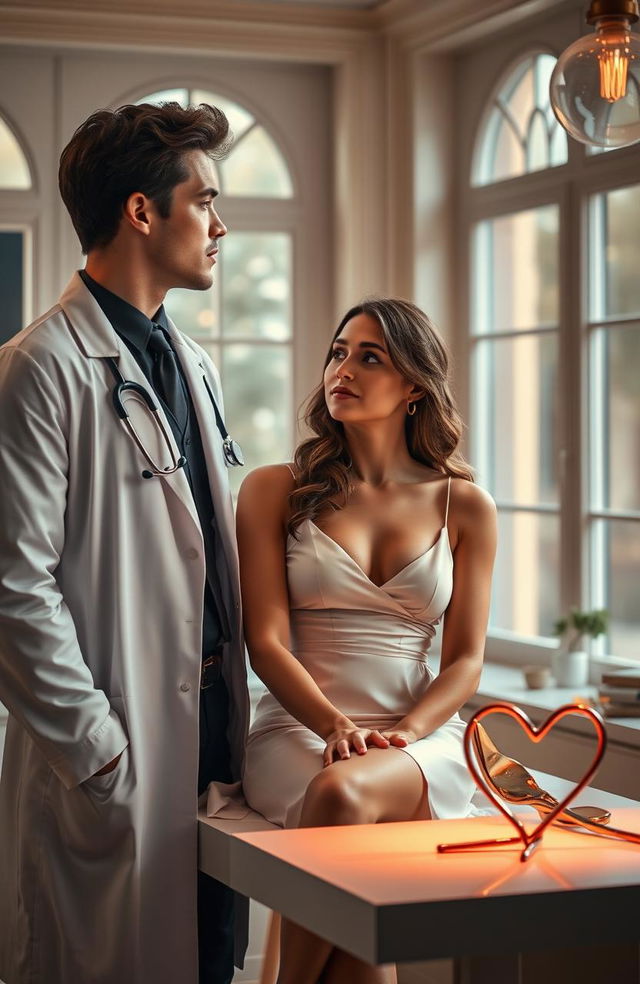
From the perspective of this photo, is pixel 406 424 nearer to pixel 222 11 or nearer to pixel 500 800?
pixel 500 800

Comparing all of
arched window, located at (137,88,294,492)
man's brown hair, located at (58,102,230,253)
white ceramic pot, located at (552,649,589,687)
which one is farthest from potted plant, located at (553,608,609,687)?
man's brown hair, located at (58,102,230,253)

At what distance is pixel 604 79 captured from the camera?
6.17 feet

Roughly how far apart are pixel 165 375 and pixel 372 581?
584 millimetres

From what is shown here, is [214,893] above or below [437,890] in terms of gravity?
below

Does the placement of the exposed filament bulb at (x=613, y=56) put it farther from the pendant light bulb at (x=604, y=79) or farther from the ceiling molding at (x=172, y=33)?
the ceiling molding at (x=172, y=33)

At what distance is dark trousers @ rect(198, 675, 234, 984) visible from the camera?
2473 mm

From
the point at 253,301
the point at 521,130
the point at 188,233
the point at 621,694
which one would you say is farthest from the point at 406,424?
the point at 253,301

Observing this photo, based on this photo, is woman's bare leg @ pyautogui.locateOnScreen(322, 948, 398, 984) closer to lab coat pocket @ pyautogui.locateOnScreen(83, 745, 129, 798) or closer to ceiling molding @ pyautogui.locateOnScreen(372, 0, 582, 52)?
lab coat pocket @ pyautogui.locateOnScreen(83, 745, 129, 798)

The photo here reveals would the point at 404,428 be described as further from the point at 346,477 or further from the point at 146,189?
the point at 146,189

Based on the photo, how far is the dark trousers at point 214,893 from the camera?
247cm

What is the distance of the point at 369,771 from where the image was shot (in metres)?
2.24

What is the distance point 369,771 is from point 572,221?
220 centimetres

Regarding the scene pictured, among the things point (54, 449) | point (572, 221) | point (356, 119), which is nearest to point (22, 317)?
point (356, 119)

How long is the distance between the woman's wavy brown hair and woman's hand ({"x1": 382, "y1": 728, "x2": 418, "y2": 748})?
464mm
